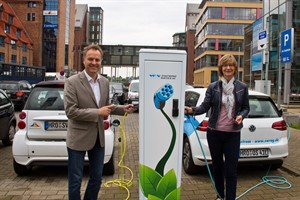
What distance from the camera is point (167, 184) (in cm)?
350

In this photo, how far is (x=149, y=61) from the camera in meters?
3.35

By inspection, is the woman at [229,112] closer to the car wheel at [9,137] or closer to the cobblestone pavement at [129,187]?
the cobblestone pavement at [129,187]

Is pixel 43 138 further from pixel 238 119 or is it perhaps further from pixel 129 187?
pixel 238 119

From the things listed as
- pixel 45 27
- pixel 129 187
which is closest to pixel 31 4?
pixel 45 27

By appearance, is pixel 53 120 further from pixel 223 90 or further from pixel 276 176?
pixel 276 176

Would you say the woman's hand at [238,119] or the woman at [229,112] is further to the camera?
the woman at [229,112]

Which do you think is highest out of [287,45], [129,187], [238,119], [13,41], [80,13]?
[80,13]

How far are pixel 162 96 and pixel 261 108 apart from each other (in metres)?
2.99

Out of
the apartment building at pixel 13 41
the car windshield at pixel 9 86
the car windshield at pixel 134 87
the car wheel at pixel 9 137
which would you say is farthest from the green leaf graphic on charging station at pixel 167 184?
the apartment building at pixel 13 41

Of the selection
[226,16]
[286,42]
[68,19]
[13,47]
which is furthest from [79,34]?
[286,42]

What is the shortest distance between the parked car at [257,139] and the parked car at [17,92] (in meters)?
15.3

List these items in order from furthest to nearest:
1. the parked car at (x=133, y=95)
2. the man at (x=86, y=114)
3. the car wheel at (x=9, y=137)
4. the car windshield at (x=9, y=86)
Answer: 1. the car windshield at (x=9, y=86)
2. the parked car at (x=133, y=95)
3. the car wheel at (x=9, y=137)
4. the man at (x=86, y=114)

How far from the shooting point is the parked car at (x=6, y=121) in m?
7.84

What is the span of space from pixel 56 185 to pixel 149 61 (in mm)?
2886
